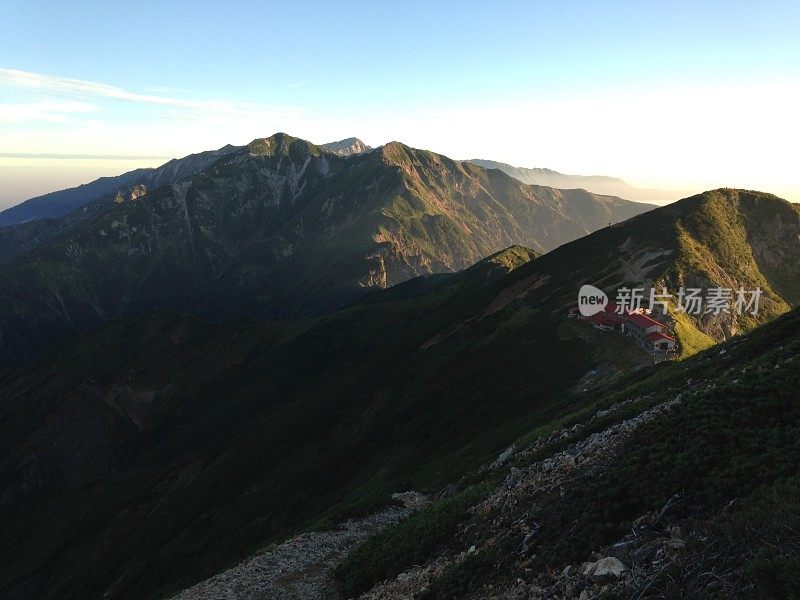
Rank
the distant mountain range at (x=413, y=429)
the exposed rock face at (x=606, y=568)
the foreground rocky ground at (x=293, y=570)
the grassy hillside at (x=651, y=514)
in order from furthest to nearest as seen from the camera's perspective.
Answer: the foreground rocky ground at (x=293, y=570), the distant mountain range at (x=413, y=429), the exposed rock face at (x=606, y=568), the grassy hillside at (x=651, y=514)

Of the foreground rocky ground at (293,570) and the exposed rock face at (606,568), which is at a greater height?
the exposed rock face at (606,568)

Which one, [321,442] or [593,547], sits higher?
[593,547]

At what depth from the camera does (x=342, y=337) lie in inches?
7215

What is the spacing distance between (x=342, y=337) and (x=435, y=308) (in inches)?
1602

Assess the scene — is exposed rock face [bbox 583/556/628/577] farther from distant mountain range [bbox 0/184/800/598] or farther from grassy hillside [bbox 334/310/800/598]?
distant mountain range [bbox 0/184/800/598]

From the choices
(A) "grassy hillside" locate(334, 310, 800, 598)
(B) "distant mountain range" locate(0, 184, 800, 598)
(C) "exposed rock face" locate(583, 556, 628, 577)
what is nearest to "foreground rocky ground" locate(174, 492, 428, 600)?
(B) "distant mountain range" locate(0, 184, 800, 598)

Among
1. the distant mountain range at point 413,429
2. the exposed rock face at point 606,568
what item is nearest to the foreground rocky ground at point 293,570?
the distant mountain range at point 413,429

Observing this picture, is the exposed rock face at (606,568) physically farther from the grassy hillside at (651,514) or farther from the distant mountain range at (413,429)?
the distant mountain range at (413,429)

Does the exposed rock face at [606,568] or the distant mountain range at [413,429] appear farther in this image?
the distant mountain range at [413,429]

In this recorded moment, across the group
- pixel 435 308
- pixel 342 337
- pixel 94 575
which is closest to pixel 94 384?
pixel 342 337

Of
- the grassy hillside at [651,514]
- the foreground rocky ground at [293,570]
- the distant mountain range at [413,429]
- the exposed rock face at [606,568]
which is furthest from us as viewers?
the foreground rocky ground at [293,570]

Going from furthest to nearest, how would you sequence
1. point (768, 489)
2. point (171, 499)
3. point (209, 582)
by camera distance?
point (171, 499), point (209, 582), point (768, 489)

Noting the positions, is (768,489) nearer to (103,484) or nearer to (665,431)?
(665,431)

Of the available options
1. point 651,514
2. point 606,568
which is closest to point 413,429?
point 651,514
